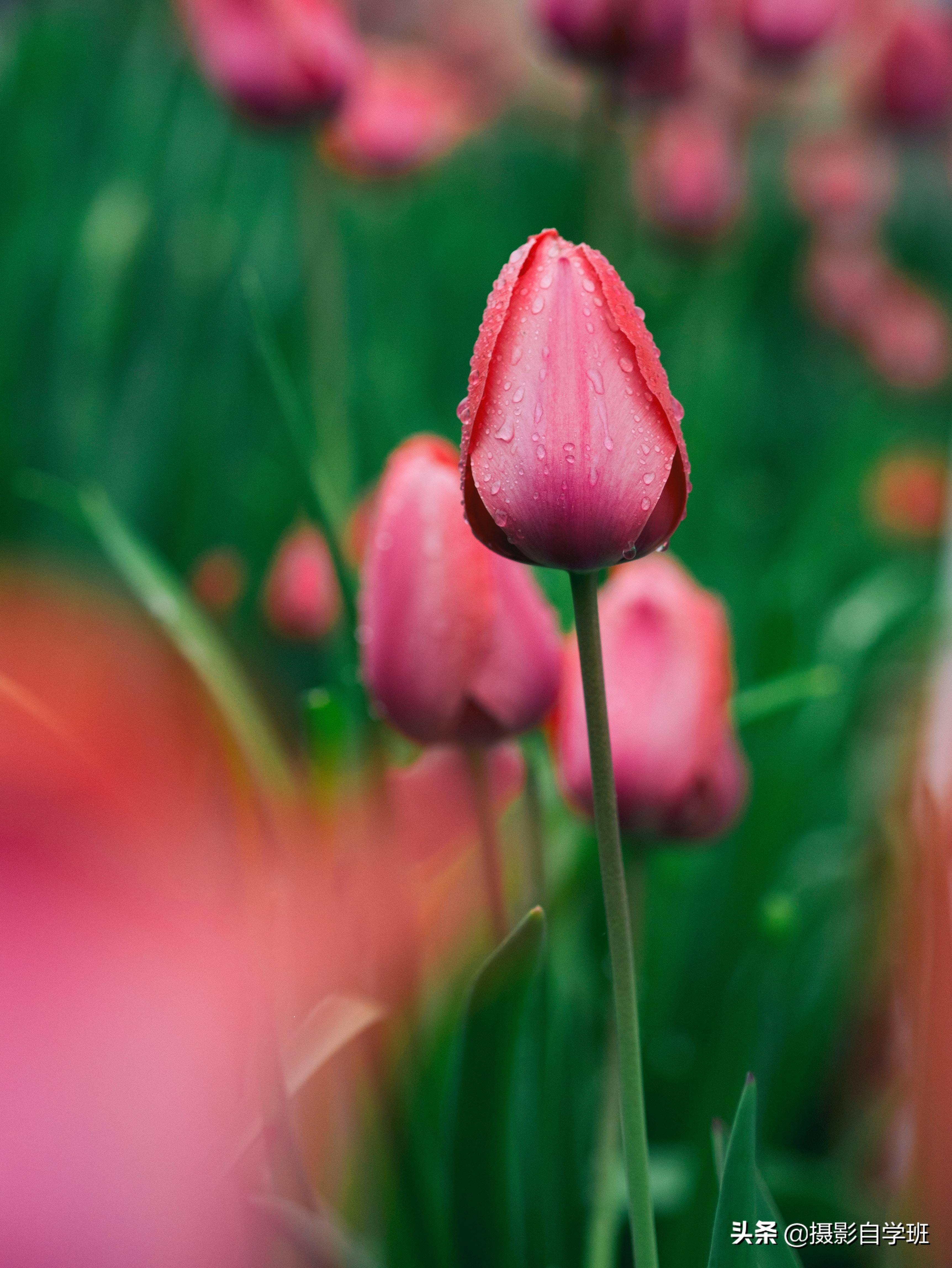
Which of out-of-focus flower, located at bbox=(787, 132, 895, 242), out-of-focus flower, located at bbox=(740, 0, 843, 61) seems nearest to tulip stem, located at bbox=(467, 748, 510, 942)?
out-of-focus flower, located at bbox=(740, 0, 843, 61)

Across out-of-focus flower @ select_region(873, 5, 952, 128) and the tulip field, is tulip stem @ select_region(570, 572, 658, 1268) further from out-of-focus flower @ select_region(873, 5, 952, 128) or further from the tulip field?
out-of-focus flower @ select_region(873, 5, 952, 128)

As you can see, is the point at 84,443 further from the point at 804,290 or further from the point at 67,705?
the point at 804,290

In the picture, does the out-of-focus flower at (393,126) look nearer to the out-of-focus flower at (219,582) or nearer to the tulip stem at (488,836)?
the out-of-focus flower at (219,582)

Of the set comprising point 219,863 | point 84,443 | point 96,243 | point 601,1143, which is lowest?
point 601,1143

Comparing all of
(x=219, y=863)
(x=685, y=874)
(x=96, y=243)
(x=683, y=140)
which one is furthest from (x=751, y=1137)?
(x=683, y=140)

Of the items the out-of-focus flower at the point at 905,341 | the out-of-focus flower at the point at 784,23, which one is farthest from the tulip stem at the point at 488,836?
the out-of-focus flower at the point at 905,341

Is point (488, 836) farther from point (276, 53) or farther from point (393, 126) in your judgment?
point (393, 126)

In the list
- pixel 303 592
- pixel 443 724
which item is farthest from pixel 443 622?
pixel 303 592
